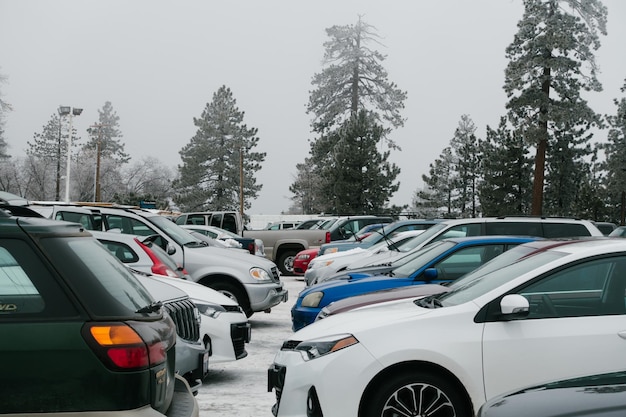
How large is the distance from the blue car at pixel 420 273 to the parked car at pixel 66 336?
205 inches

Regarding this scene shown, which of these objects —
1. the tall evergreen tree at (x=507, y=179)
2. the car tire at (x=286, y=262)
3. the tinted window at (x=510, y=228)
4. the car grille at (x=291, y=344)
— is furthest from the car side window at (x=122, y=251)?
the tall evergreen tree at (x=507, y=179)

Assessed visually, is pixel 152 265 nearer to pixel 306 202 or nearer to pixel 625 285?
pixel 625 285

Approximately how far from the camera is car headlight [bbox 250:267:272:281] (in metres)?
11.5

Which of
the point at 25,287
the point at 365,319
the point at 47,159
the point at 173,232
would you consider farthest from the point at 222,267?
the point at 47,159

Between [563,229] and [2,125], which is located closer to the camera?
[563,229]

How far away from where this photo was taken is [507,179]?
54281 millimetres

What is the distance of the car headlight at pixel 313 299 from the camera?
8.80 m

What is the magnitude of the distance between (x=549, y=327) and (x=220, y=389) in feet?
12.2

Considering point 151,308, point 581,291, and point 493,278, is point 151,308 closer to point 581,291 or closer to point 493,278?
point 493,278

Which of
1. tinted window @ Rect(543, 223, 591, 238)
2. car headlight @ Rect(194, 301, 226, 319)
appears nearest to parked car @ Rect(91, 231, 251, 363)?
car headlight @ Rect(194, 301, 226, 319)

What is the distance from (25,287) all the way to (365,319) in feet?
8.79

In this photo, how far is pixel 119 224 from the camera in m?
12.5

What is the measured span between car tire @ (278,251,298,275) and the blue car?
14.3 metres

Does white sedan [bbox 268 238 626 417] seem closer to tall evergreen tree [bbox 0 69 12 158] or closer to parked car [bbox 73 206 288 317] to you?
parked car [bbox 73 206 288 317]
